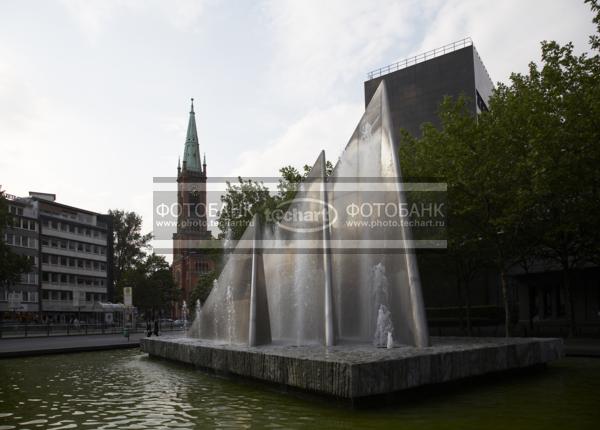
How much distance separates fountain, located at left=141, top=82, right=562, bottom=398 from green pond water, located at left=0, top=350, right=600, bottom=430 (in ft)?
1.39

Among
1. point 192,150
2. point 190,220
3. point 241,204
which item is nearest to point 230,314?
point 241,204

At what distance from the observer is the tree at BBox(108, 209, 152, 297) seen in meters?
80.2

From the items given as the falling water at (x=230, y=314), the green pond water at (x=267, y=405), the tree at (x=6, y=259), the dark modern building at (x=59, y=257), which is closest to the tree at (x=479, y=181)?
the green pond water at (x=267, y=405)

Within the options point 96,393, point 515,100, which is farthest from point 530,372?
point 515,100

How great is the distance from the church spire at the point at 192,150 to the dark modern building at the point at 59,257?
43.8m

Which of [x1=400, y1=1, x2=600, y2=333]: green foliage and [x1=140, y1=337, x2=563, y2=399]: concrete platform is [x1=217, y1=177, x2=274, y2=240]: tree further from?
[x1=140, y1=337, x2=563, y2=399]: concrete platform

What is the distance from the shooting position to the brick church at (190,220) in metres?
116

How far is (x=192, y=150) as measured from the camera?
419ft

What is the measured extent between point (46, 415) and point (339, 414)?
16.7ft

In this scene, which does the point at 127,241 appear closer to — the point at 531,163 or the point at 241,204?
the point at 241,204

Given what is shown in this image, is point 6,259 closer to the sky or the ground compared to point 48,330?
closer to the sky

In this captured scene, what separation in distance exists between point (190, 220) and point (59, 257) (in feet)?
162

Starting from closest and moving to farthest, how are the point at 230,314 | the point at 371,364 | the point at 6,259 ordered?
the point at 371,364 < the point at 230,314 < the point at 6,259

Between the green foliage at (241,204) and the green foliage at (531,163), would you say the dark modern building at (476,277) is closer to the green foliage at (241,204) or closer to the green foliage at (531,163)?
the green foliage at (531,163)
